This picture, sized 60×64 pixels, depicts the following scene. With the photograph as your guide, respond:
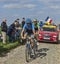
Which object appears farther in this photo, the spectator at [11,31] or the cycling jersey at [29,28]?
the spectator at [11,31]

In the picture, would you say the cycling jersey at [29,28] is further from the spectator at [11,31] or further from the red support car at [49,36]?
the red support car at [49,36]

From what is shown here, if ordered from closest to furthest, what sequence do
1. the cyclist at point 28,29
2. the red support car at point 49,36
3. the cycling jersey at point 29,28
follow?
the cyclist at point 28,29 → the cycling jersey at point 29,28 → the red support car at point 49,36

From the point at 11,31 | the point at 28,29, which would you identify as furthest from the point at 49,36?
the point at 28,29

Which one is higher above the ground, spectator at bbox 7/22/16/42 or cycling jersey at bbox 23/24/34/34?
cycling jersey at bbox 23/24/34/34

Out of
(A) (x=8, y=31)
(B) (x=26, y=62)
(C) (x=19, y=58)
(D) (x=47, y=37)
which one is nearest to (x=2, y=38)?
(A) (x=8, y=31)

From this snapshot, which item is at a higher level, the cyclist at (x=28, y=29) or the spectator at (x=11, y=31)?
the cyclist at (x=28, y=29)

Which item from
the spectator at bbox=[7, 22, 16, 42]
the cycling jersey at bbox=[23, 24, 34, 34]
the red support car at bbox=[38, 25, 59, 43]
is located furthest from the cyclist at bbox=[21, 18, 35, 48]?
the red support car at bbox=[38, 25, 59, 43]

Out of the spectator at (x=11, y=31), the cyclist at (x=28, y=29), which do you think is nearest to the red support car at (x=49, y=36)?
the spectator at (x=11, y=31)

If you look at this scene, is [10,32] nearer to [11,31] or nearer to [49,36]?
[11,31]

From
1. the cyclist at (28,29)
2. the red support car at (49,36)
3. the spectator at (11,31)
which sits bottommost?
the red support car at (49,36)

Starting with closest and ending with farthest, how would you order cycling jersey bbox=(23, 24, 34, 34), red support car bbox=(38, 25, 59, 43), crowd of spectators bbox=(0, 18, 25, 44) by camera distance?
cycling jersey bbox=(23, 24, 34, 34), crowd of spectators bbox=(0, 18, 25, 44), red support car bbox=(38, 25, 59, 43)


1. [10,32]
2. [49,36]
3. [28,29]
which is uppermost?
[28,29]

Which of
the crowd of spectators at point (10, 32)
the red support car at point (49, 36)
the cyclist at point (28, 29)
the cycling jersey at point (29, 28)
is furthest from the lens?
the red support car at point (49, 36)

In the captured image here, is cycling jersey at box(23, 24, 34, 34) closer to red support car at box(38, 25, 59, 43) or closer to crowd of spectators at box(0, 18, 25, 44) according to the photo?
crowd of spectators at box(0, 18, 25, 44)
